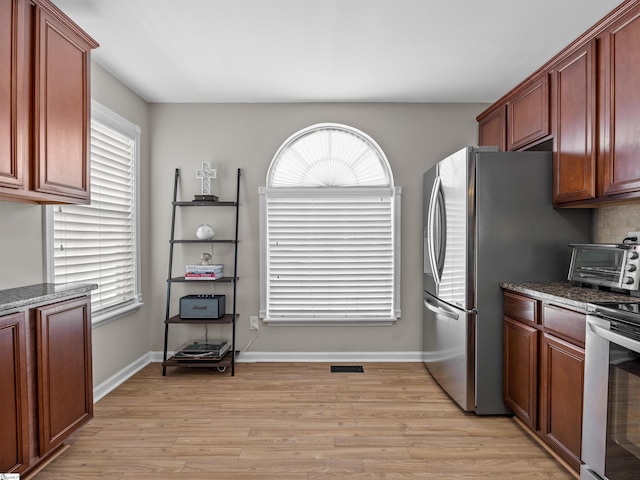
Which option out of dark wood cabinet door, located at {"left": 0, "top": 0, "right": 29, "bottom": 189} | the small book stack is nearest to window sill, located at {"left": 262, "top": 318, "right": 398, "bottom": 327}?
the small book stack

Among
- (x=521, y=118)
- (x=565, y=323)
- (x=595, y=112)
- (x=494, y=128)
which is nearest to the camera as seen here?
(x=565, y=323)

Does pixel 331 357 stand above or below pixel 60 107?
below

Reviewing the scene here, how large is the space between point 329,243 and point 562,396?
2306mm

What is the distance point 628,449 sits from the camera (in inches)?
66.4

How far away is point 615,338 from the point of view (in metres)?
1.71

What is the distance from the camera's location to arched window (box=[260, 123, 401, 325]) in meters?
3.95

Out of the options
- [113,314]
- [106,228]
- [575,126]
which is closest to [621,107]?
[575,126]

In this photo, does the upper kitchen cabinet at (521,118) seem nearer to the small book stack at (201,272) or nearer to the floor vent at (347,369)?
the floor vent at (347,369)

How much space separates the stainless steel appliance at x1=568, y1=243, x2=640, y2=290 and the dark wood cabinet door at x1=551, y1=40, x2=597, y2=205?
326 millimetres

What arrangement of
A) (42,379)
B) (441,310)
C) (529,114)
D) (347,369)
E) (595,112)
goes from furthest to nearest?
1. (347,369)
2. (441,310)
3. (529,114)
4. (595,112)
5. (42,379)

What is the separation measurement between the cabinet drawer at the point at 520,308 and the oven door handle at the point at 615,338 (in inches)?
19.3

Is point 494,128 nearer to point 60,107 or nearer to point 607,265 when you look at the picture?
point 607,265

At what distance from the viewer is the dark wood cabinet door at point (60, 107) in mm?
2045

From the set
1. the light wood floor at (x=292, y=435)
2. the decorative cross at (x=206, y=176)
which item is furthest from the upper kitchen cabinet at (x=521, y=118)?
the decorative cross at (x=206, y=176)
